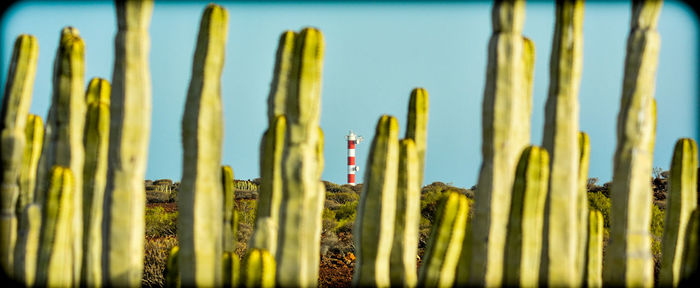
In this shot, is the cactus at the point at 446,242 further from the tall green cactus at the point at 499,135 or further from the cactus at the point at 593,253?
the cactus at the point at 593,253

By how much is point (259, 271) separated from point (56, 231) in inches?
57.8

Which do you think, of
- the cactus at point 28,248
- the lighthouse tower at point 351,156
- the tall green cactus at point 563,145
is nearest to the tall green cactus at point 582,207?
the tall green cactus at point 563,145

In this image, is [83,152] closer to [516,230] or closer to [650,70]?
Answer: [516,230]

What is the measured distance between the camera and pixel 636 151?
514 cm

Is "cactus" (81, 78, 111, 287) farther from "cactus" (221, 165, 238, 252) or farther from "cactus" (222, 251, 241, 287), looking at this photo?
"cactus" (221, 165, 238, 252)

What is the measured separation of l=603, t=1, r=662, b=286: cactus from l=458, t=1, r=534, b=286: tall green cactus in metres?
0.96

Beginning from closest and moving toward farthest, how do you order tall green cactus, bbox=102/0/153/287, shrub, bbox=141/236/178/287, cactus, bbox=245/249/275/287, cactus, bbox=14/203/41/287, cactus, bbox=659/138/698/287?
tall green cactus, bbox=102/0/153/287 → cactus, bbox=245/249/275/287 → cactus, bbox=14/203/41/287 → cactus, bbox=659/138/698/287 → shrub, bbox=141/236/178/287

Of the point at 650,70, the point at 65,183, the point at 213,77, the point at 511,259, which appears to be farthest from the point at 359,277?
the point at 650,70

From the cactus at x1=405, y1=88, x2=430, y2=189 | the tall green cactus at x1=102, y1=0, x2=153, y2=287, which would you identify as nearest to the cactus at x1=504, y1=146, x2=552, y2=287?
the cactus at x1=405, y1=88, x2=430, y2=189

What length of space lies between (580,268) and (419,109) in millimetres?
2111

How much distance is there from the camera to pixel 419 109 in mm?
6023

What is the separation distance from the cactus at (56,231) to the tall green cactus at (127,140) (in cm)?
31

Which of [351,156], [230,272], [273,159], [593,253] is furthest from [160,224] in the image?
[351,156]

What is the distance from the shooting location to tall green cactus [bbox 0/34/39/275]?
6270 millimetres
